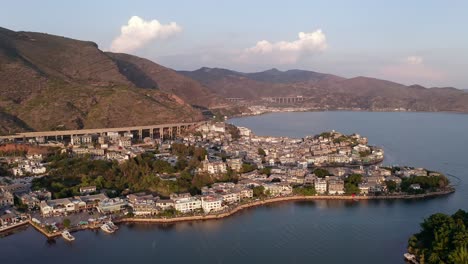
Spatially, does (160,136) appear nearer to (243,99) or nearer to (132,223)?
(132,223)

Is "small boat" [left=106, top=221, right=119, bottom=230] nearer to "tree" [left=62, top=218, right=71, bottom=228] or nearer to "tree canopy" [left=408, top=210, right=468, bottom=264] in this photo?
"tree" [left=62, top=218, right=71, bottom=228]

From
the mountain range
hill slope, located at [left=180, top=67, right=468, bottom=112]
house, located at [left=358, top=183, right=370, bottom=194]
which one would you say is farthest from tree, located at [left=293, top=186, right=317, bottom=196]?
hill slope, located at [left=180, top=67, right=468, bottom=112]

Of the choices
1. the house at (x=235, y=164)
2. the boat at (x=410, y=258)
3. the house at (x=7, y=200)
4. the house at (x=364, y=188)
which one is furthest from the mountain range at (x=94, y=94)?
the boat at (x=410, y=258)

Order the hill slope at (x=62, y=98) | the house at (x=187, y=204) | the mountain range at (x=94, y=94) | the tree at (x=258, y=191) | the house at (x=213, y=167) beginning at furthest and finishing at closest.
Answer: the mountain range at (x=94, y=94), the hill slope at (x=62, y=98), the house at (x=213, y=167), the tree at (x=258, y=191), the house at (x=187, y=204)

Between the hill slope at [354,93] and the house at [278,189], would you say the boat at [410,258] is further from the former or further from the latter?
the hill slope at [354,93]

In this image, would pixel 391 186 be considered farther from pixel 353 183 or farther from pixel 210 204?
pixel 210 204

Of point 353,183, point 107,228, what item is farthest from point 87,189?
point 353,183
